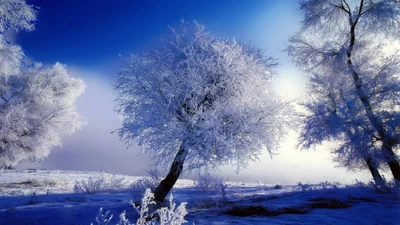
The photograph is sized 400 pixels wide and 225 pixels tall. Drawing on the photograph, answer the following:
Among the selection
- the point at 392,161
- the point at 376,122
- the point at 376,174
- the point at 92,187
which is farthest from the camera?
the point at 92,187

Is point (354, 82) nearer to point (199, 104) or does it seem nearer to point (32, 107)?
point (199, 104)

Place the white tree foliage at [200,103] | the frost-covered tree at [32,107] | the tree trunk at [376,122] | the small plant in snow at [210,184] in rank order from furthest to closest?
1. the frost-covered tree at [32,107]
2. the small plant in snow at [210,184]
3. the tree trunk at [376,122]
4. the white tree foliage at [200,103]

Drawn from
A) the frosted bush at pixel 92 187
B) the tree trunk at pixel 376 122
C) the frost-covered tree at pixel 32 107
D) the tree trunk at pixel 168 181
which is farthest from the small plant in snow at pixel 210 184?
the frost-covered tree at pixel 32 107

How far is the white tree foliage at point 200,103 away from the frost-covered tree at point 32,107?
8807mm

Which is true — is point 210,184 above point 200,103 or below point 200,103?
below

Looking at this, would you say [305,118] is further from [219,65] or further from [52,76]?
[52,76]

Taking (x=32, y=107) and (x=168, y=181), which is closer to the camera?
(x=168, y=181)

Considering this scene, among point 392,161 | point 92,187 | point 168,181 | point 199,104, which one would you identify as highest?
point 199,104

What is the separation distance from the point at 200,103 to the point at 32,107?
13.6 meters

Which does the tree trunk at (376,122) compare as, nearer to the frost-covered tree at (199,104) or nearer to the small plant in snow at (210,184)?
the frost-covered tree at (199,104)

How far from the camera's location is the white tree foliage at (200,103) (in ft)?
22.5

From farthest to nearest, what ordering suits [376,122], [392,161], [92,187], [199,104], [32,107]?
[32,107], [92,187], [392,161], [376,122], [199,104]

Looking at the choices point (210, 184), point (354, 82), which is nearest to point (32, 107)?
point (210, 184)

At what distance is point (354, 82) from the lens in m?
9.79
